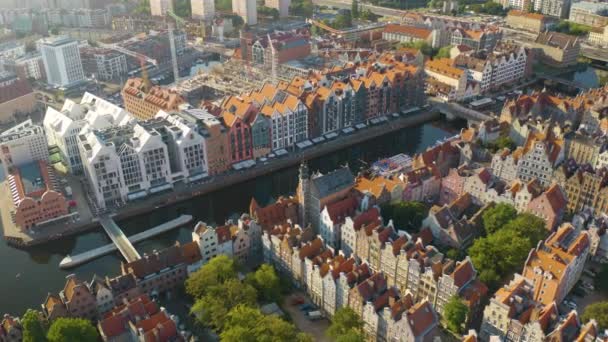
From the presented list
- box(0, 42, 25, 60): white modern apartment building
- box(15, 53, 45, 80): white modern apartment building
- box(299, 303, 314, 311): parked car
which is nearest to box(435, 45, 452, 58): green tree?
box(299, 303, 314, 311): parked car

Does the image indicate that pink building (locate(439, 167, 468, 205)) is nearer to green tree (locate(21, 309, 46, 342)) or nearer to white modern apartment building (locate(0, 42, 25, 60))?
green tree (locate(21, 309, 46, 342))

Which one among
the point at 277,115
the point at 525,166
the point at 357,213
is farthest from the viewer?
the point at 277,115

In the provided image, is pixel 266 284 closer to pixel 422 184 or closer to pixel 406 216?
pixel 406 216

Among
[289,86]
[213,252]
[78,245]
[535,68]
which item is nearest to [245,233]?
[213,252]

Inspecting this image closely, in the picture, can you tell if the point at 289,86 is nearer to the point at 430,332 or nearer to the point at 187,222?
the point at 187,222

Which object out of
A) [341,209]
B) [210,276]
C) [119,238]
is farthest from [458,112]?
[210,276]
